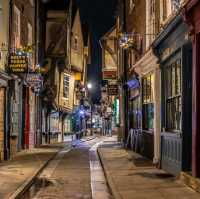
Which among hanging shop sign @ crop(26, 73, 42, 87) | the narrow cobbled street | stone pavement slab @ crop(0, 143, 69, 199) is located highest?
hanging shop sign @ crop(26, 73, 42, 87)

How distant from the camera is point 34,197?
1304cm

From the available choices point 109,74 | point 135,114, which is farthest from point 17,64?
point 109,74

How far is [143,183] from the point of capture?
14.7 meters

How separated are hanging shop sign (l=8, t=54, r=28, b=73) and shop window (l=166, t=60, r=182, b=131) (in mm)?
7813

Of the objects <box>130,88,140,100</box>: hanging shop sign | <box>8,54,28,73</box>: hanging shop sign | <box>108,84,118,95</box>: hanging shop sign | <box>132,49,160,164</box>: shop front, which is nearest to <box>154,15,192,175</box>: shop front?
<box>132,49,160,164</box>: shop front

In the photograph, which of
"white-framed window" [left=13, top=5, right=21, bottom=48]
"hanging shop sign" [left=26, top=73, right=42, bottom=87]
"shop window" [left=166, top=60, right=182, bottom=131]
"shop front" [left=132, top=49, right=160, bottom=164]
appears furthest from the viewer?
"hanging shop sign" [left=26, top=73, right=42, bottom=87]

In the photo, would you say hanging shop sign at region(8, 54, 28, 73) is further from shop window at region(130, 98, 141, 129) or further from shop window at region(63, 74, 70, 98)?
shop window at region(63, 74, 70, 98)

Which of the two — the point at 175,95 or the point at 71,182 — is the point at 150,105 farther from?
the point at 71,182

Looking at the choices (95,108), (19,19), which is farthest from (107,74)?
(95,108)

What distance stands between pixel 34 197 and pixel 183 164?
163 inches

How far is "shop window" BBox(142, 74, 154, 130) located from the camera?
73.1 feet

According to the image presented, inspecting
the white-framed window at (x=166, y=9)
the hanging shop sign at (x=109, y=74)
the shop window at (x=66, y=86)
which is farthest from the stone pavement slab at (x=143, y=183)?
the shop window at (x=66, y=86)

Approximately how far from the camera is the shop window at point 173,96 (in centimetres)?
1599

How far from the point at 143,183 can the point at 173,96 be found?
3264 mm
